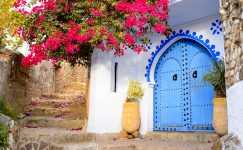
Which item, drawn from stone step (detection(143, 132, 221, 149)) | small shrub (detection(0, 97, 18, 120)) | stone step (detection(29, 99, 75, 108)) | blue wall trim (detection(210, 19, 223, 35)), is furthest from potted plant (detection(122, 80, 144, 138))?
stone step (detection(29, 99, 75, 108))

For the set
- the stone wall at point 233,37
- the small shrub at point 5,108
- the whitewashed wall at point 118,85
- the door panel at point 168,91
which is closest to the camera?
the stone wall at point 233,37

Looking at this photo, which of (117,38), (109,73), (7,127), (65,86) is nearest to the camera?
(7,127)

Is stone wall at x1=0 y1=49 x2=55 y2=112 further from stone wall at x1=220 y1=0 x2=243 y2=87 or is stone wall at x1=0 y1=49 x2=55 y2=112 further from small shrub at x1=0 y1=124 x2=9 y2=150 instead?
stone wall at x1=220 y1=0 x2=243 y2=87

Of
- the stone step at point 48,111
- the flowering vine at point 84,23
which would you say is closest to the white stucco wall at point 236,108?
the flowering vine at point 84,23

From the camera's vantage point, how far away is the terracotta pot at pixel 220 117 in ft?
18.2

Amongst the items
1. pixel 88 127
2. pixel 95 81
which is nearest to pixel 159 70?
pixel 95 81

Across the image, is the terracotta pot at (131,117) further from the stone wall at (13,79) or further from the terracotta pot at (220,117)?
the stone wall at (13,79)

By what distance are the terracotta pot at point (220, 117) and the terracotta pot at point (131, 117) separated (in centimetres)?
233

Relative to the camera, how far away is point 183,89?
7453mm

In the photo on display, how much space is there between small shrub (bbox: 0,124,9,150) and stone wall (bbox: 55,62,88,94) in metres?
9.11

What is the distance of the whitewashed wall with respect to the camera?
289 inches

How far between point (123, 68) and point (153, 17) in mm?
2297

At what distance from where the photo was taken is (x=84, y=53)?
7.72m

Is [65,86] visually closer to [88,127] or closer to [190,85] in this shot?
[88,127]
